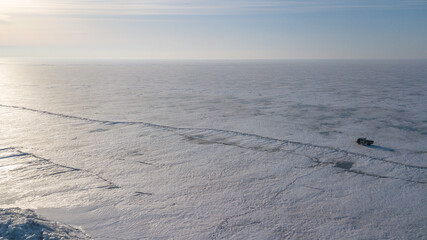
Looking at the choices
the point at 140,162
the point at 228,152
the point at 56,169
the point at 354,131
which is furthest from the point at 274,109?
the point at 56,169

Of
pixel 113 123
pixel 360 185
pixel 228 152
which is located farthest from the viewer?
pixel 113 123

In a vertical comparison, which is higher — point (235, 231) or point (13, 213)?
point (13, 213)

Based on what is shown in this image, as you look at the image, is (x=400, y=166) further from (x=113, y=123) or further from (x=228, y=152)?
(x=113, y=123)

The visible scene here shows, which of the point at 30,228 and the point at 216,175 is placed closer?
the point at 30,228

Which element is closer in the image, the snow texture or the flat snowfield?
the snow texture

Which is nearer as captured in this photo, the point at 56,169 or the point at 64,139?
the point at 56,169

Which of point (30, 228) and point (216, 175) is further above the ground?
point (30, 228)

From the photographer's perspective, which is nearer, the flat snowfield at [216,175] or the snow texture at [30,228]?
the snow texture at [30,228]

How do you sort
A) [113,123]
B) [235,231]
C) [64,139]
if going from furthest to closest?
[113,123]
[64,139]
[235,231]
